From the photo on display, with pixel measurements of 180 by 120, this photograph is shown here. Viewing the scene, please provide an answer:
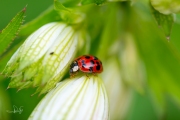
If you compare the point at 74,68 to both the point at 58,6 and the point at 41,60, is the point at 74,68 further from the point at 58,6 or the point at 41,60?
the point at 58,6

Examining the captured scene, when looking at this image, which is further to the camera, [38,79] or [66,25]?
[66,25]

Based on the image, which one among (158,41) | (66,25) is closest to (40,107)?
(66,25)

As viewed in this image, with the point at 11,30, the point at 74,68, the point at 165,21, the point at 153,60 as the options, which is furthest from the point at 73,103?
the point at 153,60

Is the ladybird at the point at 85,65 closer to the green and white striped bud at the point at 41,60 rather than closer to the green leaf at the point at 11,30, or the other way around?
the green and white striped bud at the point at 41,60

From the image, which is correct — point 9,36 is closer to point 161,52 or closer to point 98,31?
point 98,31

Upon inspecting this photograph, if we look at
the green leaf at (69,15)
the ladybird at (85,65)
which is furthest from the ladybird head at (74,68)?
the green leaf at (69,15)

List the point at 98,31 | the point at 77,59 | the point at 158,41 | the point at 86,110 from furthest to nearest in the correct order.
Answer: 1. the point at 158,41
2. the point at 98,31
3. the point at 77,59
4. the point at 86,110

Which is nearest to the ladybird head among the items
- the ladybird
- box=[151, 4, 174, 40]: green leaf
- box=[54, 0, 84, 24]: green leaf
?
the ladybird
